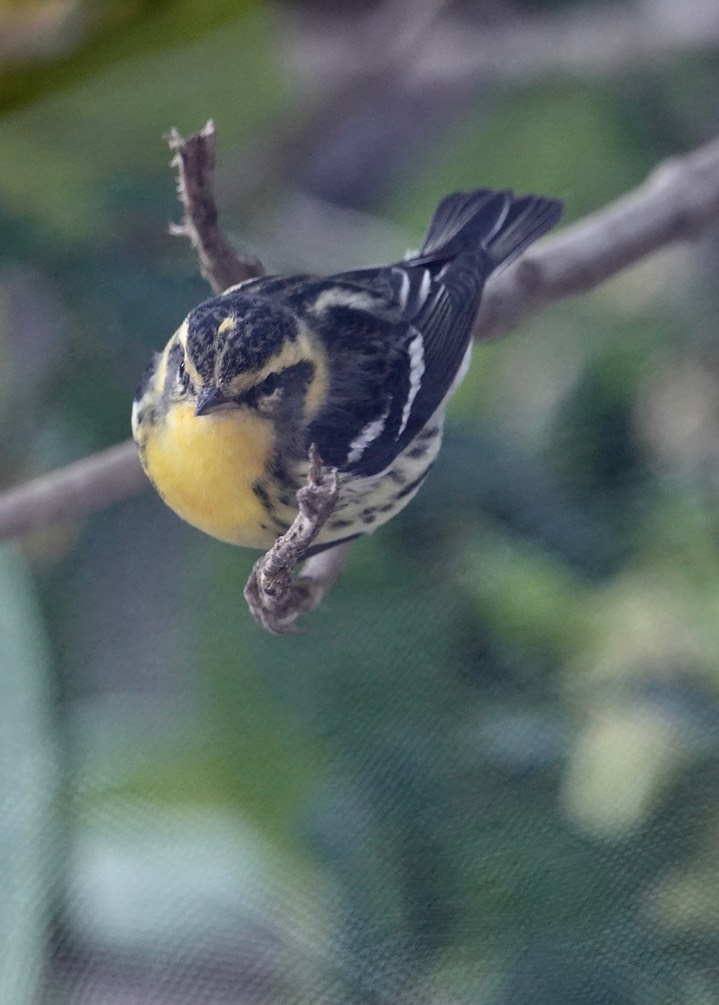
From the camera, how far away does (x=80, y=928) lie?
2.01ft

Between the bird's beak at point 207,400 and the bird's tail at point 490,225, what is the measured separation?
0.27 meters

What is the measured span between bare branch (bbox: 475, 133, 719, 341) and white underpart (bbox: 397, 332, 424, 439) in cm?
7

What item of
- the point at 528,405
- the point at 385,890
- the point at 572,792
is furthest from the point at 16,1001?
the point at 528,405

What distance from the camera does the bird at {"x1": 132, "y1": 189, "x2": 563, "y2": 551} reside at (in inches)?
22.2

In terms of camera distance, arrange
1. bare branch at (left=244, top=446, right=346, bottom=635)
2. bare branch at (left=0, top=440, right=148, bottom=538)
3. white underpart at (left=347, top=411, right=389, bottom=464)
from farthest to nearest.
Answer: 1. bare branch at (left=0, top=440, right=148, bottom=538)
2. white underpart at (left=347, top=411, right=389, bottom=464)
3. bare branch at (left=244, top=446, right=346, bottom=635)

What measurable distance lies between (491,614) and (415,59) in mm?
640

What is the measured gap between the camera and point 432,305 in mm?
727

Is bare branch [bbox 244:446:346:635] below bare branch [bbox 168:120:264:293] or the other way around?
below

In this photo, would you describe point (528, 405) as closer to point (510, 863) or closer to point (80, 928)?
point (510, 863)

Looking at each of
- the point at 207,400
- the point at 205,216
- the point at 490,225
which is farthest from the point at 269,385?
the point at 490,225

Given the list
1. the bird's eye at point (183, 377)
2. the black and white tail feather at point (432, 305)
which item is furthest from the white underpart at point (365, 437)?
the bird's eye at point (183, 377)

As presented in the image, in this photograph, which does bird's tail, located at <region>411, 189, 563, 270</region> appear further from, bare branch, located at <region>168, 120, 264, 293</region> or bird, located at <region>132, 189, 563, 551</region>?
bare branch, located at <region>168, 120, 264, 293</region>

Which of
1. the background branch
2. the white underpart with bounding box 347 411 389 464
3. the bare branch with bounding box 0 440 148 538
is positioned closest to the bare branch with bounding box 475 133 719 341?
the background branch

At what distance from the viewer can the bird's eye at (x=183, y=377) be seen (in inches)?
22.1
